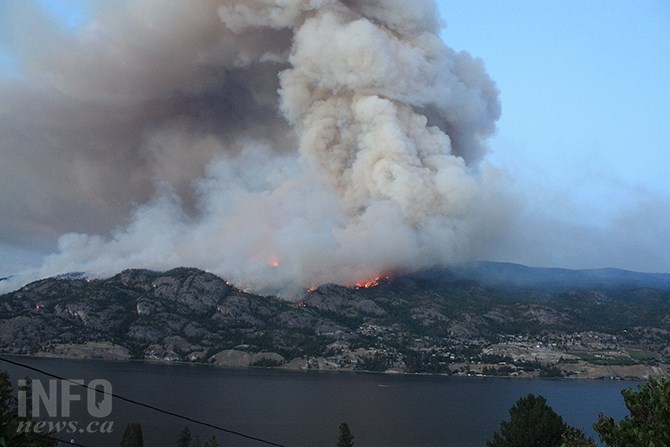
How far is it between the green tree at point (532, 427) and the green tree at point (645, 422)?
2023 centimetres

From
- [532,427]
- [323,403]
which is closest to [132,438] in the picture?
[532,427]

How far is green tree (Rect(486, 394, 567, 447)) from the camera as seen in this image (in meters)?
30.8

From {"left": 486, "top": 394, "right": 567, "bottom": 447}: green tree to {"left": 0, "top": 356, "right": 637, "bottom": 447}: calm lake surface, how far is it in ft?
143

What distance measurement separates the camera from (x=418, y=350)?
19112cm

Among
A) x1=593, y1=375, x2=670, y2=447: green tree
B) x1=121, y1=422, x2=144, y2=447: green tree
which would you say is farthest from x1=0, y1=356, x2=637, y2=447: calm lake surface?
x1=593, y1=375, x2=670, y2=447: green tree

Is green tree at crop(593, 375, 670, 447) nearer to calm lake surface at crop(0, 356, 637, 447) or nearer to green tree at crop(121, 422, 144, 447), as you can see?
green tree at crop(121, 422, 144, 447)

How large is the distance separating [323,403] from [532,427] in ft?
282

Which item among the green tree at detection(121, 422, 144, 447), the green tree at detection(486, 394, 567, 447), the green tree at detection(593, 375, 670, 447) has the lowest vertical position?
the green tree at detection(121, 422, 144, 447)

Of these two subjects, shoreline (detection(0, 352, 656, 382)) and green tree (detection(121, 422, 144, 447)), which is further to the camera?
shoreline (detection(0, 352, 656, 382))

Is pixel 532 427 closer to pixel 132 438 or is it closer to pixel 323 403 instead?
pixel 132 438

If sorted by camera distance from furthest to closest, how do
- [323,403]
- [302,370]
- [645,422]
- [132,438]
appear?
[302,370] < [323,403] < [132,438] < [645,422]

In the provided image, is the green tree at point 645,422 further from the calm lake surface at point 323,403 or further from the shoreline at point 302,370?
the shoreline at point 302,370

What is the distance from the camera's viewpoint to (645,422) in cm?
1177

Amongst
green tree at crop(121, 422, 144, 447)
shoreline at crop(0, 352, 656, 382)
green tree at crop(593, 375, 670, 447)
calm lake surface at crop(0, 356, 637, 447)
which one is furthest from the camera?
shoreline at crop(0, 352, 656, 382)
